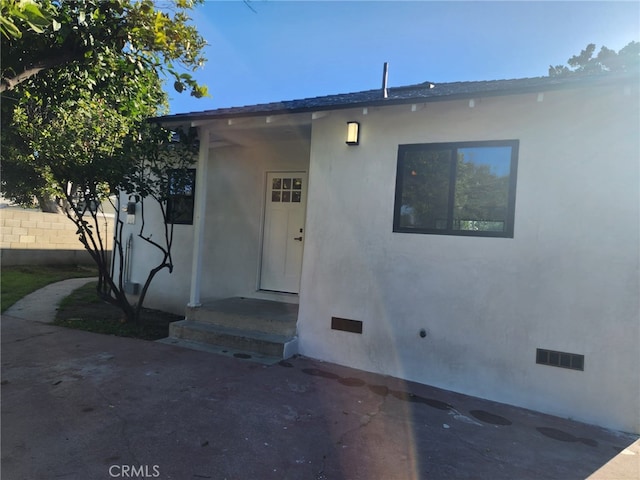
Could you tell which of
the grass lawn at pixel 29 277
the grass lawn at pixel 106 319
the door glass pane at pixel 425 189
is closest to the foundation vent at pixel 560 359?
the door glass pane at pixel 425 189

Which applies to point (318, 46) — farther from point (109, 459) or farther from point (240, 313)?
point (109, 459)

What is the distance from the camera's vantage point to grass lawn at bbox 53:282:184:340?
6.18 metres

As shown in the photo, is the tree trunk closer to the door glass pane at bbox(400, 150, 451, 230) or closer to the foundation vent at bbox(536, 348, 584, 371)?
the door glass pane at bbox(400, 150, 451, 230)

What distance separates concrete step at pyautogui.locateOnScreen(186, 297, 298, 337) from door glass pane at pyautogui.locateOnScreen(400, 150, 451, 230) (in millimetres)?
2222

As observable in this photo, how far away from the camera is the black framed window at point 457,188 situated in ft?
14.6

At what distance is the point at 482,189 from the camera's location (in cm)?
453

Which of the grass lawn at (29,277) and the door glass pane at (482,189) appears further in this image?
the grass lawn at (29,277)

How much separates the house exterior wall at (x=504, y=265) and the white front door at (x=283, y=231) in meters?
1.60

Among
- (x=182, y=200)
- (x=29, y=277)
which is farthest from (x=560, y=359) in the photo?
(x=29, y=277)

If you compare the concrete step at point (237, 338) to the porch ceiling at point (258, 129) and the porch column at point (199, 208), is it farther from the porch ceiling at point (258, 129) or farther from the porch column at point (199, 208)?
the porch ceiling at point (258, 129)

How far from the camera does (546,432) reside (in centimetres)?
370

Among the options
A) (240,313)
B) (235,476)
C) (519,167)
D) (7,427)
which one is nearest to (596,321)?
(519,167)

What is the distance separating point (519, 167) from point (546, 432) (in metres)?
2.72

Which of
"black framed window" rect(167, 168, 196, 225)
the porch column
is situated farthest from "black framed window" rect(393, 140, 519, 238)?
"black framed window" rect(167, 168, 196, 225)
